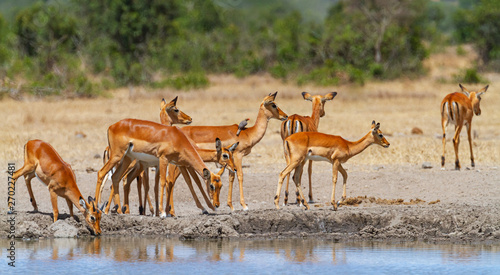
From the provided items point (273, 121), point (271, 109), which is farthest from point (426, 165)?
point (273, 121)

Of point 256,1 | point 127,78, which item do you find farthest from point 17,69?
point 256,1

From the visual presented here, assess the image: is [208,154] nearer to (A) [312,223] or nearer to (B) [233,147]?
(B) [233,147]

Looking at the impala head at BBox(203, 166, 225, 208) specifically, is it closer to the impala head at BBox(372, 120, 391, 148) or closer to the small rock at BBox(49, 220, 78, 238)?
the small rock at BBox(49, 220, 78, 238)

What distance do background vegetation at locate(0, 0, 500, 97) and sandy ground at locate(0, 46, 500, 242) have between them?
4969 millimetres

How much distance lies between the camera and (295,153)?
1048cm

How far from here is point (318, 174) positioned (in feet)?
44.0

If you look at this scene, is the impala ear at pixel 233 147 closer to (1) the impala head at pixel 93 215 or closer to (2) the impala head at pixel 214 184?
(2) the impala head at pixel 214 184

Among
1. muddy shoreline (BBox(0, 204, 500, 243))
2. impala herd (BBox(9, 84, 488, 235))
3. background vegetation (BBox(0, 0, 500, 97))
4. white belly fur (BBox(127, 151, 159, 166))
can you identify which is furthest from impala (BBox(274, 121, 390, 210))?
background vegetation (BBox(0, 0, 500, 97))

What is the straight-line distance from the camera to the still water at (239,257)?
25.9 ft

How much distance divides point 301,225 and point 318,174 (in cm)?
376

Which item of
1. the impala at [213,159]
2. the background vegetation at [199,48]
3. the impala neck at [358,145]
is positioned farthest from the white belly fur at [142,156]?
the background vegetation at [199,48]

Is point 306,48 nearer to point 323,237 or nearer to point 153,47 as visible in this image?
point 153,47

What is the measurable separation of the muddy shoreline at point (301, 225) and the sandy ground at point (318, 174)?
13 mm

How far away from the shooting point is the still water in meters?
7.88
